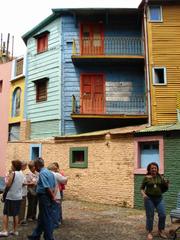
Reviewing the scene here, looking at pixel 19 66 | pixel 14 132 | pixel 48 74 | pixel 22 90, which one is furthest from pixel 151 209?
pixel 19 66

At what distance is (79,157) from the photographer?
15367 mm

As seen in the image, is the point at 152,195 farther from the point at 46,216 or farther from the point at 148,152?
the point at 148,152

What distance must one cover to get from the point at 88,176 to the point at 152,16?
8555 millimetres

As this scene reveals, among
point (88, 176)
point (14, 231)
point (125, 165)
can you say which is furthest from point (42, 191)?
point (88, 176)

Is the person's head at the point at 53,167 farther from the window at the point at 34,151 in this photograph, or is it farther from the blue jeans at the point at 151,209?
the window at the point at 34,151

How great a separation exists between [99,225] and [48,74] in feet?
36.7

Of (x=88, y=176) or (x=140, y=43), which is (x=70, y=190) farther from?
(x=140, y=43)

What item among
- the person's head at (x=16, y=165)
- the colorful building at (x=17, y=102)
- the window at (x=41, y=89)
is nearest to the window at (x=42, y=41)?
the colorful building at (x=17, y=102)

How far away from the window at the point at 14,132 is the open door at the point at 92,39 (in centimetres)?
622

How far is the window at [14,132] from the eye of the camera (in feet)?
65.9

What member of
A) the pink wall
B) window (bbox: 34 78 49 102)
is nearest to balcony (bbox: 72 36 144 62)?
window (bbox: 34 78 49 102)

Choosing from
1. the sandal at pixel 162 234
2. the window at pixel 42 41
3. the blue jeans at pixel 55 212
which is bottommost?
the sandal at pixel 162 234

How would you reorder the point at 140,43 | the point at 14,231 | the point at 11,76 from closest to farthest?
the point at 14,231 → the point at 140,43 → the point at 11,76

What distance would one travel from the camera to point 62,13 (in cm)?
1827
